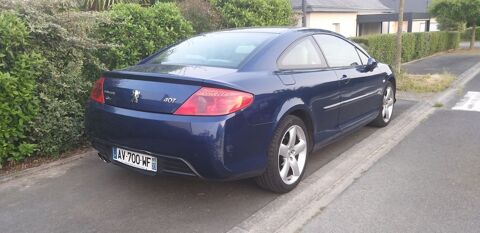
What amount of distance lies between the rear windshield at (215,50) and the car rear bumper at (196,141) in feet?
2.38

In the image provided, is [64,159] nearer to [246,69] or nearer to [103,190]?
[103,190]

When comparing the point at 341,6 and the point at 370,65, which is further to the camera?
the point at 341,6

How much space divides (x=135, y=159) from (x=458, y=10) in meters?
24.2

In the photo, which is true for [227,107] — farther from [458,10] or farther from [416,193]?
[458,10]

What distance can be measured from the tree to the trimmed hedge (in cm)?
99

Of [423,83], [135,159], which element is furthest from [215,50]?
[423,83]

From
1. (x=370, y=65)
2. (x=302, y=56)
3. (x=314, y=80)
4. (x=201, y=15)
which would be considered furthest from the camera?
(x=201, y=15)

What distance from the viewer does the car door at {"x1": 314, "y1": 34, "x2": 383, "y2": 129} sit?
492cm

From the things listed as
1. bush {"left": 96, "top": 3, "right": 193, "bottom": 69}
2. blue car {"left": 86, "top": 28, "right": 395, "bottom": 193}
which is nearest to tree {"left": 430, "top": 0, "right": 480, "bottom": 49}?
bush {"left": 96, "top": 3, "right": 193, "bottom": 69}

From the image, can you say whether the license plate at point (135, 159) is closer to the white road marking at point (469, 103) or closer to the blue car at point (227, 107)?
the blue car at point (227, 107)

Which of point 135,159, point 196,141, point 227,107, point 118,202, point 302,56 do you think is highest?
point 302,56

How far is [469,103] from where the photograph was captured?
8.60 m

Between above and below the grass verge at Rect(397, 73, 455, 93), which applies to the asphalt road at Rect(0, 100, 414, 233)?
below

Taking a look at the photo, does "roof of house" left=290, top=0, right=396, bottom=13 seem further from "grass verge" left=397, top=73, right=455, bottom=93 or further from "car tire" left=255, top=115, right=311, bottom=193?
"car tire" left=255, top=115, right=311, bottom=193
